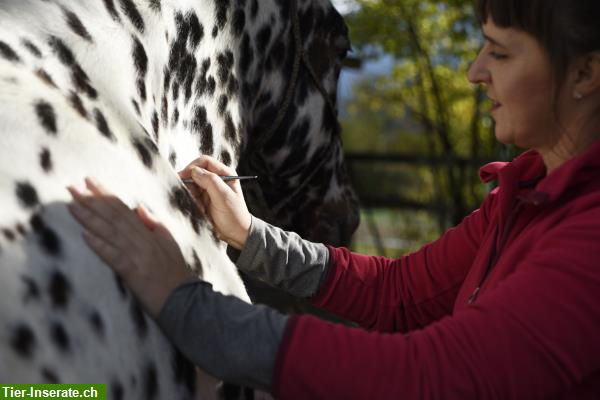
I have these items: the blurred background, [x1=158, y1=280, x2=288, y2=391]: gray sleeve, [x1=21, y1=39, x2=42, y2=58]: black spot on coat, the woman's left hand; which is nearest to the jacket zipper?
[x1=158, y1=280, x2=288, y2=391]: gray sleeve

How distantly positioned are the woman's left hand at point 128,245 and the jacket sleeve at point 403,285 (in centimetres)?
71

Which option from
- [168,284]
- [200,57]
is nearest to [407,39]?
[200,57]

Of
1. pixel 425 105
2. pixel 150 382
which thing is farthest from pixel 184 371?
pixel 425 105

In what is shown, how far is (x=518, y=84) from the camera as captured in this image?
1445 millimetres

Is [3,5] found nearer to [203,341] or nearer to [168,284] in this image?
[168,284]

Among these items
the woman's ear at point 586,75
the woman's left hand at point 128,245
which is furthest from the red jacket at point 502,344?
the woman's left hand at point 128,245

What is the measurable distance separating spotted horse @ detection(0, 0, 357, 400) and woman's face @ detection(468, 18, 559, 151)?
1.93 feet

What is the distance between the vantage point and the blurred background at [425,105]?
8.70 m

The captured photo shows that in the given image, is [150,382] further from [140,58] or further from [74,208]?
[140,58]

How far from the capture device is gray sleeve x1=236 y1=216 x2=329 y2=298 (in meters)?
1.88

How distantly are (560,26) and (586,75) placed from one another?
0.10m

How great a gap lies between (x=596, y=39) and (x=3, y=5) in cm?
101

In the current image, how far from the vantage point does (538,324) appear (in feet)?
4.07

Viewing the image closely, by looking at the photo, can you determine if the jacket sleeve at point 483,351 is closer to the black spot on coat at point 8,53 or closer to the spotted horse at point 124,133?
the spotted horse at point 124,133
